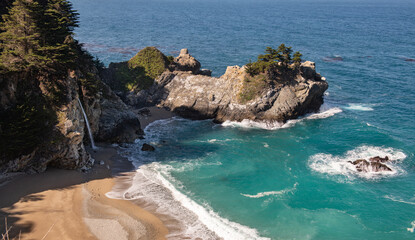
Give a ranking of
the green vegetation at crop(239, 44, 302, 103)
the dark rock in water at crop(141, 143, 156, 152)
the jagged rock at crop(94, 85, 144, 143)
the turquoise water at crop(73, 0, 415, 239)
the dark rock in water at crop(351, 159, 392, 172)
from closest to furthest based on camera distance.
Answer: the turquoise water at crop(73, 0, 415, 239)
the dark rock in water at crop(351, 159, 392, 172)
the dark rock in water at crop(141, 143, 156, 152)
the jagged rock at crop(94, 85, 144, 143)
the green vegetation at crop(239, 44, 302, 103)

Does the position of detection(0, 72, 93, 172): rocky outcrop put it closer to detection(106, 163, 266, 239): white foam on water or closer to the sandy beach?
the sandy beach

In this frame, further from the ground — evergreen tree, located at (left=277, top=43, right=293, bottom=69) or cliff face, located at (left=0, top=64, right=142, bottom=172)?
evergreen tree, located at (left=277, top=43, right=293, bottom=69)

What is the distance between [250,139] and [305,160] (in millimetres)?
9255

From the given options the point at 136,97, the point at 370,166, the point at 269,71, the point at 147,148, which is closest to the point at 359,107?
the point at 269,71

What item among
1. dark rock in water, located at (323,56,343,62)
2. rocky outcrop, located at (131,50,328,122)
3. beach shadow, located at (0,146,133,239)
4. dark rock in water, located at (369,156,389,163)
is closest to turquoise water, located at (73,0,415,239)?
dark rock in water, located at (369,156,389,163)

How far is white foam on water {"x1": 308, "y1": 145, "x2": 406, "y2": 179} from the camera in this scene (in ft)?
132

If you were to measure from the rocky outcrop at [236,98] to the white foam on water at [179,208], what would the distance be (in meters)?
19.2

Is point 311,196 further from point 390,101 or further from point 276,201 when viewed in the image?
point 390,101

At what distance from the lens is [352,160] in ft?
141

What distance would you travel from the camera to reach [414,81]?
75062 millimetres

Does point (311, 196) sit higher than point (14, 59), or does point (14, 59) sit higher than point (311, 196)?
point (14, 59)

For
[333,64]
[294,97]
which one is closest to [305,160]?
[294,97]

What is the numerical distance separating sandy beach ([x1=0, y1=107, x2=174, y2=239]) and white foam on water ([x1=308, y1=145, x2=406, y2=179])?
22.1 m

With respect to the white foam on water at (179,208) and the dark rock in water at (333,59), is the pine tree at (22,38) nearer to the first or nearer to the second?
the white foam on water at (179,208)
